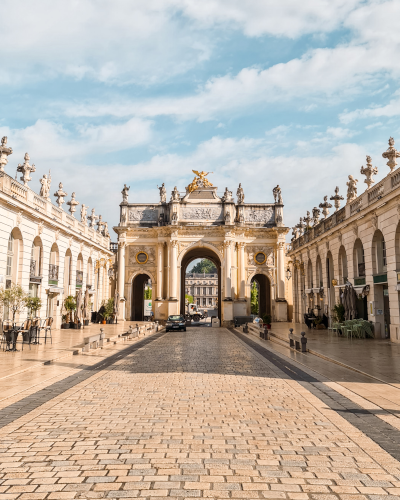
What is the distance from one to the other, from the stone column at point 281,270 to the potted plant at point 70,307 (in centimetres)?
2186

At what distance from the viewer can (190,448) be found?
5820mm

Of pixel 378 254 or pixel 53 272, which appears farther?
pixel 53 272

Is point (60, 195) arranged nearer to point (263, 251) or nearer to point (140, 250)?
point (140, 250)

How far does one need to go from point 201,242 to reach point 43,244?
20.0 metres

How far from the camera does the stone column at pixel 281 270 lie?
149 feet

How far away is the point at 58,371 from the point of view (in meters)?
12.2

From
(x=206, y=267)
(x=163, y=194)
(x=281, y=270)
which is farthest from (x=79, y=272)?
(x=206, y=267)

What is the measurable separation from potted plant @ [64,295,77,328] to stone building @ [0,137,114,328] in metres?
0.48

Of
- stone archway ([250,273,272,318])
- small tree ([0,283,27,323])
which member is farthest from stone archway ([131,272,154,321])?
small tree ([0,283,27,323])

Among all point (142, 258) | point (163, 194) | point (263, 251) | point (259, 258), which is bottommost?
point (259, 258)

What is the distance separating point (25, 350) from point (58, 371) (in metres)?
5.31

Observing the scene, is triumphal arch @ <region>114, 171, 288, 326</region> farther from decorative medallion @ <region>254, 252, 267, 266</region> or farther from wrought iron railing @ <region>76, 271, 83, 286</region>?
wrought iron railing @ <region>76, 271, 83, 286</region>

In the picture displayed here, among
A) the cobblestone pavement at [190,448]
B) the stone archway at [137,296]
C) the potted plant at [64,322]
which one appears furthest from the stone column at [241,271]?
the cobblestone pavement at [190,448]

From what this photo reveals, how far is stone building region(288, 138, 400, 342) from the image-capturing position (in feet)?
65.6
